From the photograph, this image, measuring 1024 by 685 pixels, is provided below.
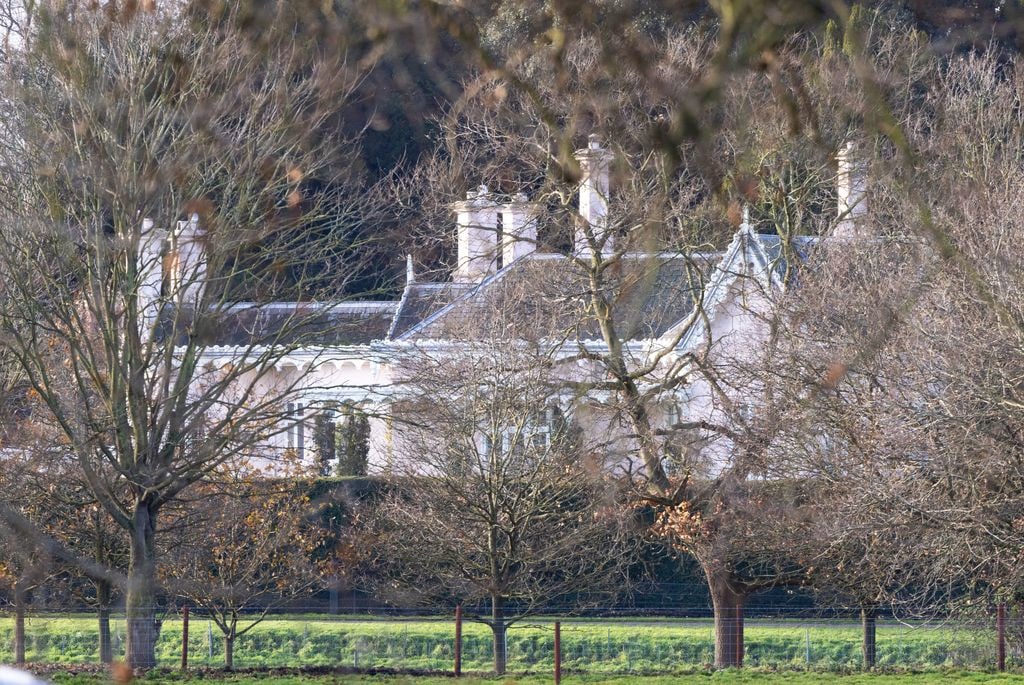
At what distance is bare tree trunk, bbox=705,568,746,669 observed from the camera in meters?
18.4

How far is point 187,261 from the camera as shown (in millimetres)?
16844

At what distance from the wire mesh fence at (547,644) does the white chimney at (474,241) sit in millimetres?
5547

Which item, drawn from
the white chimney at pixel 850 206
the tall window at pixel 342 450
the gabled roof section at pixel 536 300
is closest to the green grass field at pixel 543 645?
the gabled roof section at pixel 536 300

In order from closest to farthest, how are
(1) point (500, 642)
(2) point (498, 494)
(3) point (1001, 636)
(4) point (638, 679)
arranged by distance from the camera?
(4) point (638, 679) → (3) point (1001, 636) → (1) point (500, 642) → (2) point (498, 494)

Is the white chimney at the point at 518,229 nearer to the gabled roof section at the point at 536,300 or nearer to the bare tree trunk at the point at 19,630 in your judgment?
the gabled roof section at the point at 536,300

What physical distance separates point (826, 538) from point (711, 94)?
14.0 metres

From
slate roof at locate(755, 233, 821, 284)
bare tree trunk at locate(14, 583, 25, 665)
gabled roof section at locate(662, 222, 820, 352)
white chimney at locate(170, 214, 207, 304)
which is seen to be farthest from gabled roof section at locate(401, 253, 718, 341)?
bare tree trunk at locate(14, 583, 25, 665)

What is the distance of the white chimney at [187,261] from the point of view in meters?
15.7

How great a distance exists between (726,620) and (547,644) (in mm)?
2730

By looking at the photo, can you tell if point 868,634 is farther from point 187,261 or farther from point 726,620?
point 187,261

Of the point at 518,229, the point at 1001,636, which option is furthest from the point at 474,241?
the point at 1001,636

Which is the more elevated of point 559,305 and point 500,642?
point 559,305

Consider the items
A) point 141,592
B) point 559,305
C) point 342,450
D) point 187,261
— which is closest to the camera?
point 141,592

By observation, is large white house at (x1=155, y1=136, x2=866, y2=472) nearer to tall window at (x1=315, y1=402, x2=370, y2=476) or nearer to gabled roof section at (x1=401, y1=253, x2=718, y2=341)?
gabled roof section at (x1=401, y1=253, x2=718, y2=341)
